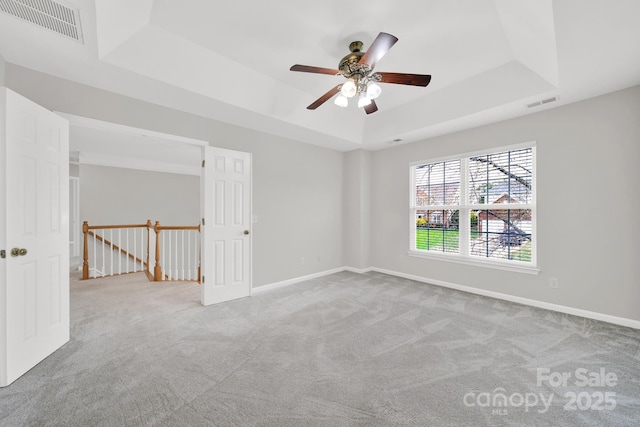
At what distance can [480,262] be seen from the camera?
13.1ft

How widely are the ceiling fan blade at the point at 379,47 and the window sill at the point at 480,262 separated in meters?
3.34

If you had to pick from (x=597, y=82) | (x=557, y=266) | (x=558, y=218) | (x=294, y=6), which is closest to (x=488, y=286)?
(x=557, y=266)

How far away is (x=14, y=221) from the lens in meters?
1.95

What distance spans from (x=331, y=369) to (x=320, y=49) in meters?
3.13

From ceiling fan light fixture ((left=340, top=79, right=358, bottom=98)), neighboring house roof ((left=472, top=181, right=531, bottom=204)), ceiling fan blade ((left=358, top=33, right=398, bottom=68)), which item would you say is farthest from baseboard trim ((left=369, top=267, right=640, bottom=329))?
ceiling fan blade ((left=358, top=33, right=398, bottom=68))

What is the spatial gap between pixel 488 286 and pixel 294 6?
4341mm

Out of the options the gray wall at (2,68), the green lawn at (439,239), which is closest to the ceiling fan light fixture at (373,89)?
the green lawn at (439,239)

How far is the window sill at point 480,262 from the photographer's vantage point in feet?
11.6

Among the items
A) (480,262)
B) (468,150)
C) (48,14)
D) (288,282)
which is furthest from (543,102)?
(48,14)

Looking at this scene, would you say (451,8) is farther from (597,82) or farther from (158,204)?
(158,204)

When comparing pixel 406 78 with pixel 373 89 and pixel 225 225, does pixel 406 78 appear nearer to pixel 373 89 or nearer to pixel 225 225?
pixel 373 89

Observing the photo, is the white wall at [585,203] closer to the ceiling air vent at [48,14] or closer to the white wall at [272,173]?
the white wall at [272,173]

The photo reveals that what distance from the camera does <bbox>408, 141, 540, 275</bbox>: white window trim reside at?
11.5 feet

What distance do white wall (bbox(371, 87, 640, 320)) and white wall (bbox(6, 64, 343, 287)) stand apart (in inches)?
105
